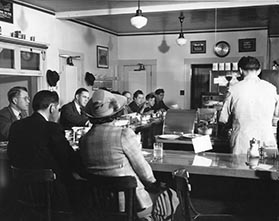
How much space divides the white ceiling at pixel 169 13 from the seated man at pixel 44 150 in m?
3.67

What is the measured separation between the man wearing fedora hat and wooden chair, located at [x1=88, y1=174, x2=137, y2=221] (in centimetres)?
13

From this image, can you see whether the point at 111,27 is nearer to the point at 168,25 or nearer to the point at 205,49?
the point at 168,25

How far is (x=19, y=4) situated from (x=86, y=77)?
2354mm

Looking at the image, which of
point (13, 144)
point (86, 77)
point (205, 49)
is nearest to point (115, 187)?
point (13, 144)

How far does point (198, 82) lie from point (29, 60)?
449 centimetres

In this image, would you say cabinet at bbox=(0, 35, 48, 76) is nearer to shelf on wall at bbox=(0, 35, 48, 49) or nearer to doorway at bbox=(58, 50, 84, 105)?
shelf on wall at bbox=(0, 35, 48, 49)

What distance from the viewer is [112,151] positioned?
2.06 metres

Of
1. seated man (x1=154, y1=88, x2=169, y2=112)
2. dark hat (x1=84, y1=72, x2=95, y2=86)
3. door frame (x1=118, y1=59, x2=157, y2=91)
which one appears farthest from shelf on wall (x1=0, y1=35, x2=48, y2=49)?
door frame (x1=118, y1=59, x2=157, y2=91)

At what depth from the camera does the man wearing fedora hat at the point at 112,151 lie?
6.78 feet

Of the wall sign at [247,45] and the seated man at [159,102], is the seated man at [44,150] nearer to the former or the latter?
the seated man at [159,102]

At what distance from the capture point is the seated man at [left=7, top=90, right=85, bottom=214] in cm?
249

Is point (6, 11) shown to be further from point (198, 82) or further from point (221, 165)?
point (198, 82)

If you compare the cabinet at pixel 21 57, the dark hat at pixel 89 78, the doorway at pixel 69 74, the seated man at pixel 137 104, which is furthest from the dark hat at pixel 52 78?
the seated man at pixel 137 104

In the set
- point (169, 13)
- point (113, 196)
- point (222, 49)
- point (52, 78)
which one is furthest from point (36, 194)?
point (222, 49)
